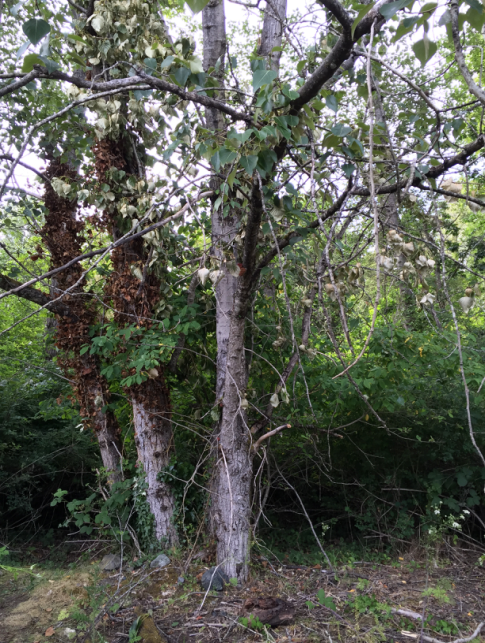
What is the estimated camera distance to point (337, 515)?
4.98m

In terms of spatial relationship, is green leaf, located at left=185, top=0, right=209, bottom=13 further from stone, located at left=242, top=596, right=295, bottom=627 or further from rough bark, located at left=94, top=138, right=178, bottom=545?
stone, located at left=242, top=596, right=295, bottom=627

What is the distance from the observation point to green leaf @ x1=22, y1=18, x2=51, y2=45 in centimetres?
132

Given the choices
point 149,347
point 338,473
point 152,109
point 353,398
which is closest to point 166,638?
point 149,347

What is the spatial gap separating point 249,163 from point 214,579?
9.36ft

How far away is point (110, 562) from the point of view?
154 inches

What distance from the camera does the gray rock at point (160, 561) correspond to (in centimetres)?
361

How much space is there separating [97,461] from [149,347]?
273 centimetres

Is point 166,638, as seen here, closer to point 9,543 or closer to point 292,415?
point 292,415

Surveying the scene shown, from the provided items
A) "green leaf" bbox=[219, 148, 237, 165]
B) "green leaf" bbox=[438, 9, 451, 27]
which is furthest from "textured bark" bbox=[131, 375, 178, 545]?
"green leaf" bbox=[438, 9, 451, 27]

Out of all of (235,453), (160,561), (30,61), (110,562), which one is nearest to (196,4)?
(30,61)

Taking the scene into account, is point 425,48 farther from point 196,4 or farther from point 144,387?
point 144,387

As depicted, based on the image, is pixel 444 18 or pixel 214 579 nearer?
pixel 444 18

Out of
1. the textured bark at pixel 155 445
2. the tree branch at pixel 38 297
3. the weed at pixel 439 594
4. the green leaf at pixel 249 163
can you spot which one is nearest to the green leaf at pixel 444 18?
the green leaf at pixel 249 163

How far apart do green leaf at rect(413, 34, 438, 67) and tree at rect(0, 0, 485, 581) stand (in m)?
0.29
